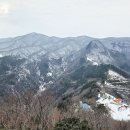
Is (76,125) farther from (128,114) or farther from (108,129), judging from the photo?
(128,114)

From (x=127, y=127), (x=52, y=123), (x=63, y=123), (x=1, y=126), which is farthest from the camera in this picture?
(x=127, y=127)

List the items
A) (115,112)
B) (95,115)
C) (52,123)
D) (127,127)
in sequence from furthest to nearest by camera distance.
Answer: (115,112), (127,127), (95,115), (52,123)

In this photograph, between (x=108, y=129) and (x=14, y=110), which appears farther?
(x=108, y=129)

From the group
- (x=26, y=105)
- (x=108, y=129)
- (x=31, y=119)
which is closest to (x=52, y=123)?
(x=31, y=119)

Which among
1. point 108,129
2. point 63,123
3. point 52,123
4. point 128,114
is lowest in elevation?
point 128,114

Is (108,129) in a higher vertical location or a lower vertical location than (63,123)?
lower

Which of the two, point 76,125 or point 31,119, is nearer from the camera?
point 76,125

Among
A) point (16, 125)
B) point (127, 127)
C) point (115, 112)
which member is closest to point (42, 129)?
point (16, 125)

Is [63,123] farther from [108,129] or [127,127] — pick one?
[127,127]

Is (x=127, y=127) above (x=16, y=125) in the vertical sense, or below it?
below
